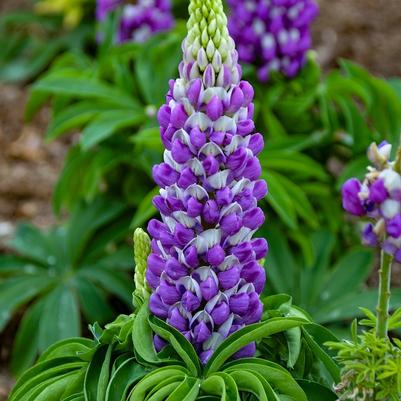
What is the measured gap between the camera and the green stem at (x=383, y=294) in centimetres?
164

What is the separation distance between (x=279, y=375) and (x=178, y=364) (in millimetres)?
200

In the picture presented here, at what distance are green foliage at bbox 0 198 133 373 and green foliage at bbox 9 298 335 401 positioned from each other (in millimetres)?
1130

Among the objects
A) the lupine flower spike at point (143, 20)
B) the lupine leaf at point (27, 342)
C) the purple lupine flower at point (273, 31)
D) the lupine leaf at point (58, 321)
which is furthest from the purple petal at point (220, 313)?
the lupine flower spike at point (143, 20)

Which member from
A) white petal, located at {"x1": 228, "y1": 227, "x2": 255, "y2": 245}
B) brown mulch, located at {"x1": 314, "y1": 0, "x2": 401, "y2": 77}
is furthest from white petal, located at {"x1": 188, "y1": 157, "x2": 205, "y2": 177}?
brown mulch, located at {"x1": 314, "y1": 0, "x2": 401, "y2": 77}

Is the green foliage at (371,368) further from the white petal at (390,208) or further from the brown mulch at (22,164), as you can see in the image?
the brown mulch at (22,164)

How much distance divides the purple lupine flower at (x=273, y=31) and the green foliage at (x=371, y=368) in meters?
1.70

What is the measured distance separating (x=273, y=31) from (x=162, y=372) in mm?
1748

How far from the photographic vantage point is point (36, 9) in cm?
505

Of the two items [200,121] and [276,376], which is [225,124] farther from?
[276,376]

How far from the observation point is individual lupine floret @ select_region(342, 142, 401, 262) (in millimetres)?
1570

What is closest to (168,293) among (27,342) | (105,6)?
(27,342)

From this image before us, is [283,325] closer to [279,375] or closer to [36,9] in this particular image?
[279,375]

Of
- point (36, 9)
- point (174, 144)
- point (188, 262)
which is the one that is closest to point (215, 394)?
point (188, 262)

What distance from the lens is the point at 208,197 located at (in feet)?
5.78
